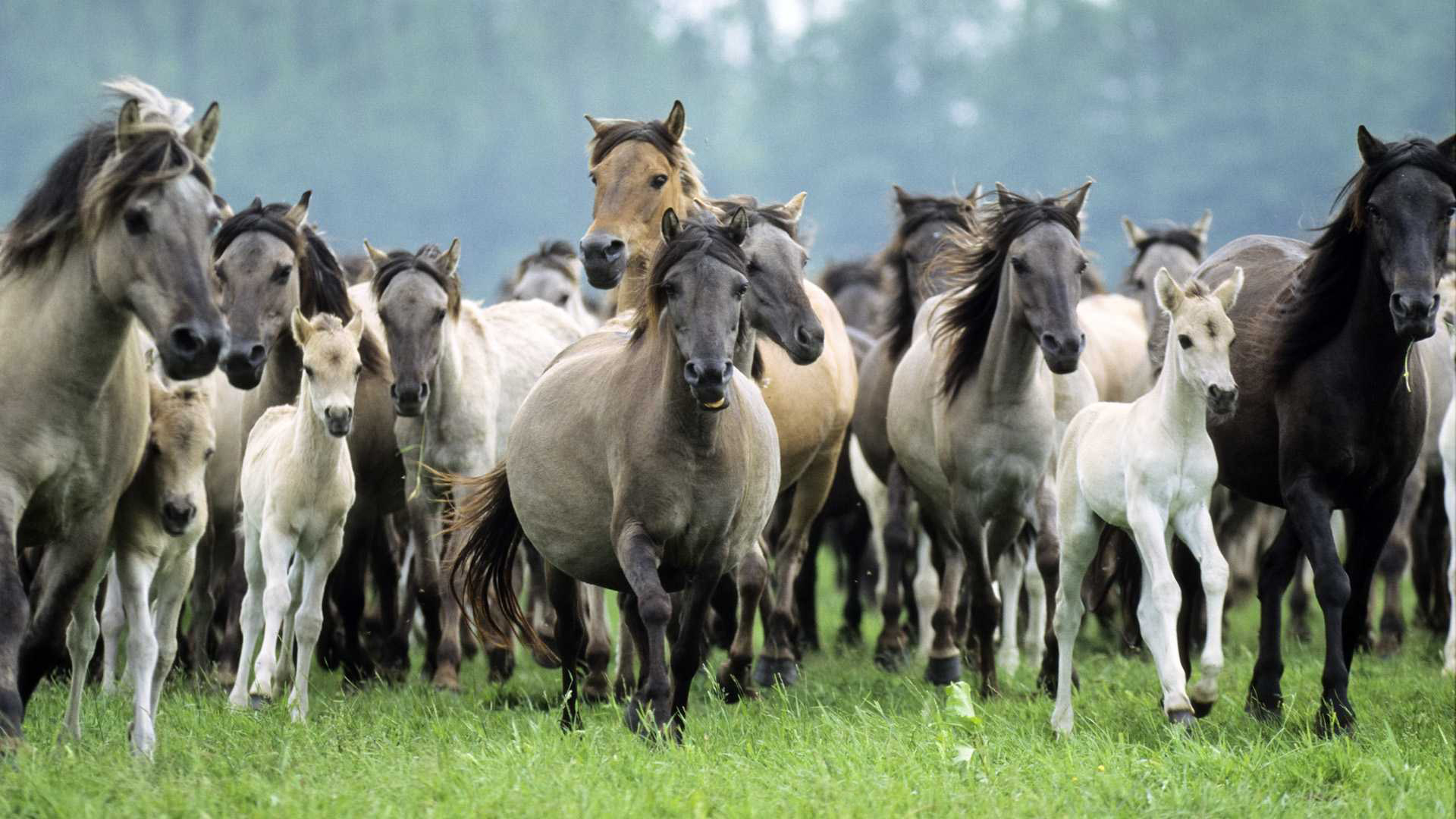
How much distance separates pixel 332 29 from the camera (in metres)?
66.4

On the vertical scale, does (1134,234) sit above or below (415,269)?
above

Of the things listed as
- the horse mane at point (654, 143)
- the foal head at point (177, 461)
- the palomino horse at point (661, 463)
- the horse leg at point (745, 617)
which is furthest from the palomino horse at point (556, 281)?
the foal head at point (177, 461)

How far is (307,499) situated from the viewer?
25.1 feet

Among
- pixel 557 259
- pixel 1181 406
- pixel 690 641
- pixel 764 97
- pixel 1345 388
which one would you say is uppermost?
pixel 764 97

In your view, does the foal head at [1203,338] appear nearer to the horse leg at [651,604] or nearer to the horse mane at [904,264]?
the horse leg at [651,604]

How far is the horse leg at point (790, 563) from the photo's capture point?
9.08 m

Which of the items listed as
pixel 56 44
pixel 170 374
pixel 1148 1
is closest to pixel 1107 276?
pixel 1148 1

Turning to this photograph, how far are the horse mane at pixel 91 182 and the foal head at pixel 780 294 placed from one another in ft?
8.30

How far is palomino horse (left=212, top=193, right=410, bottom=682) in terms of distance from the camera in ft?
25.8

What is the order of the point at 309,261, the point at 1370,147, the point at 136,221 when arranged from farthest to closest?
the point at 309,261 < the point at 1370,147 < the point at 136,221

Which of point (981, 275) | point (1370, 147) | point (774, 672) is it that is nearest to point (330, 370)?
point (774, 672)

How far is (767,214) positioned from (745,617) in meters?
2.02

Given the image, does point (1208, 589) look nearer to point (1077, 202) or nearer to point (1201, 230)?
point (1077, 202)

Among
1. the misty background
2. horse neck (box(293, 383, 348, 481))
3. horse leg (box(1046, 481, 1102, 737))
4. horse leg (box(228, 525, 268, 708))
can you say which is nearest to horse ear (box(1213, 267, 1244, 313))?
horse leg (box(1046, 481, 1102, 737))
